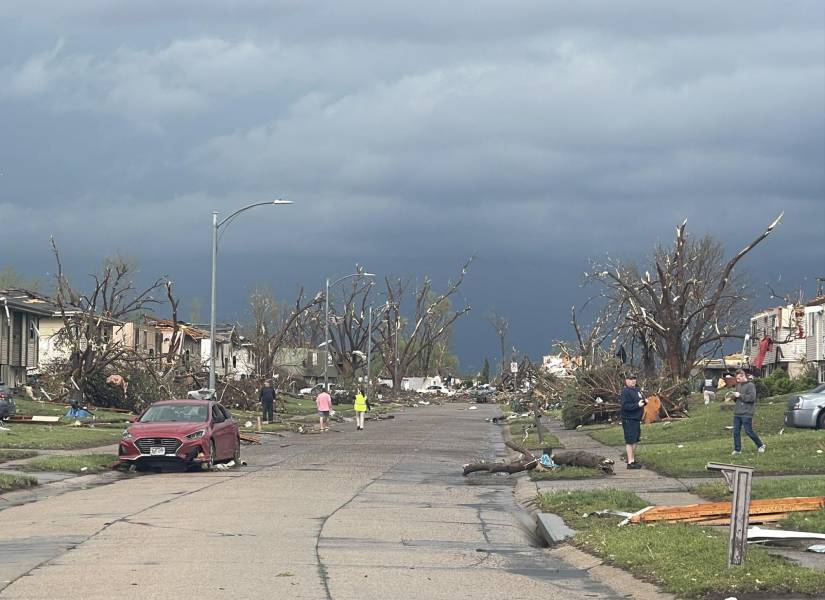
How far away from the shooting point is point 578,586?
38.3 ft

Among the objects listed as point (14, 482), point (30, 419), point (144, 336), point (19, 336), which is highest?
point (144, 336)

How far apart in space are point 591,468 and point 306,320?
101 m

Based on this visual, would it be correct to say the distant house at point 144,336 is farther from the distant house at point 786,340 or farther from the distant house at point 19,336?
the distant house at point 786,340

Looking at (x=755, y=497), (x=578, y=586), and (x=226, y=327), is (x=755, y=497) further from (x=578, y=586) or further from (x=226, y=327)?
(x=226, y=327)

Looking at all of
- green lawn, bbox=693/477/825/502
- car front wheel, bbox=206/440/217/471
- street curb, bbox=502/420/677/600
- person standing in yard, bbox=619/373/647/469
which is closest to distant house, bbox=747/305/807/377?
person standing in yard, bbox=619/373/647/469

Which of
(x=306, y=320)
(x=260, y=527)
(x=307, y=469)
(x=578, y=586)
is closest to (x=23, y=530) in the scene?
(x=260, y=527)

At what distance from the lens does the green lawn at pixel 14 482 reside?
2039cm

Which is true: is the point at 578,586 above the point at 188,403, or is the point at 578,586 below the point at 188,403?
below

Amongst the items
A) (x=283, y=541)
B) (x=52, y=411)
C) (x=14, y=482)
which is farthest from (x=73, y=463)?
(x=52, y=411)

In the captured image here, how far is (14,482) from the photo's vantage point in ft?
68.3

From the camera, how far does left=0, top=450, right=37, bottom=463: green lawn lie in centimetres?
2605

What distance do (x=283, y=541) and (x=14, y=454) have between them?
14.5m

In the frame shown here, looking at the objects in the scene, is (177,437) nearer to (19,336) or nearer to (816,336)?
(19,336)

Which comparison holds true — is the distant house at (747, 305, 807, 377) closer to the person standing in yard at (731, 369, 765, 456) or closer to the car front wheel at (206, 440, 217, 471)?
the person standing in yard at (731, 369, 765, 456)
